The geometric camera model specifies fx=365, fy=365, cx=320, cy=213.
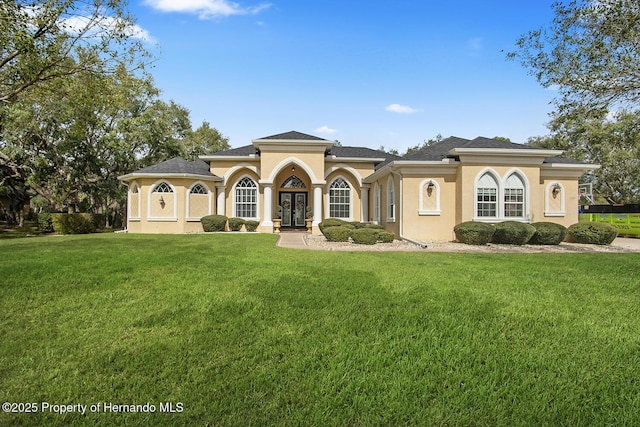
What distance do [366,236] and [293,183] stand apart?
10608 mm

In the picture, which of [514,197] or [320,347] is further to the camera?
[514,197]

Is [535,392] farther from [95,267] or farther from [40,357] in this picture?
[95,267]

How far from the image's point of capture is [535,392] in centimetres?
323

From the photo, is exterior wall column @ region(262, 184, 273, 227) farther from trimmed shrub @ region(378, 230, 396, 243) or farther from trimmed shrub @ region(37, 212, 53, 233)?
trimmed shrub @ region(37, 212, 53, 233)

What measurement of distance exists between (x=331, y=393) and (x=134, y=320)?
3.07m

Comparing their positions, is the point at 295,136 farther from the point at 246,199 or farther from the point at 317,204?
the point at 246,199

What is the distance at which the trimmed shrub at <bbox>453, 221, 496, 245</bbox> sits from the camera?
14.4 metres

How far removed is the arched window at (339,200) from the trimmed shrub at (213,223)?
6.53 m

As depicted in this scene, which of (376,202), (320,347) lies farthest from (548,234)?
(320,347)

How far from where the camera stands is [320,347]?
401 centimetres

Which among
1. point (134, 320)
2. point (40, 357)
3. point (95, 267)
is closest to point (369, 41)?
point (95, 267)

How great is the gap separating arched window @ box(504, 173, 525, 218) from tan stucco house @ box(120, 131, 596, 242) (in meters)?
0.04

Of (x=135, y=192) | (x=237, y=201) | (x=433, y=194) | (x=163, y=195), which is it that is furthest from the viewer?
(x=237, y=201)

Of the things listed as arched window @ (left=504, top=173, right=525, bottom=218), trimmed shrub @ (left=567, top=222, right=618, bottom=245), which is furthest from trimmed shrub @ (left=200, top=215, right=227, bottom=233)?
trimmed shrub @ (left=567, top=222, right=618, bottom=245)
